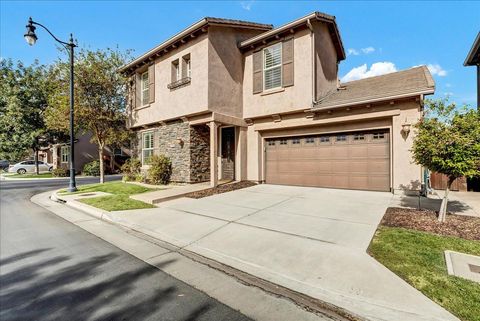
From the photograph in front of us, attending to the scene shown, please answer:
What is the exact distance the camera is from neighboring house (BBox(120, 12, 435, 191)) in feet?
30.0

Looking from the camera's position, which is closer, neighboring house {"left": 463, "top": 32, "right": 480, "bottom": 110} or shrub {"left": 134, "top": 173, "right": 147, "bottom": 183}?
neighboring house {"left": 463, "top": 32, "right": 480, "bottom": 110}

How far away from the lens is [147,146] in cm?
1447

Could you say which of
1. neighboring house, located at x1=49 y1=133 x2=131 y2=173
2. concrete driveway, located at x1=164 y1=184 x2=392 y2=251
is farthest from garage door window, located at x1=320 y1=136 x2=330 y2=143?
neighboring house, located at x1=49 y1=133 x2=131 y2=173

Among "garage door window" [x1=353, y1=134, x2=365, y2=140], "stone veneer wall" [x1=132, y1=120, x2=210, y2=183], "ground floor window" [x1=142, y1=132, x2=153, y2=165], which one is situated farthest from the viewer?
"ground floor window" [x1=142, y1=132, x2=153, y2=165]

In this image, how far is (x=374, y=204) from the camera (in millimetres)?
7371

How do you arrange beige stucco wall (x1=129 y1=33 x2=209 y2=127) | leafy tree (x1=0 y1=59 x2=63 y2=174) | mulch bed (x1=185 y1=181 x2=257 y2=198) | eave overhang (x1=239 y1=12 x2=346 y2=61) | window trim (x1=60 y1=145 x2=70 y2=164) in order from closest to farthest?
mulch bed (x1=185 y1=181 x2=257 y2=198)
eave overhang (x1=239 y1=12 x2=346 y2=61)
beige stucco wall (x1=129 y1=33 x2=209 y2=127)
leafy tree (x1=0 y1=59 x2=63 y2=174)
window trim (x1=60 y1=145 x2=70 y2=164)

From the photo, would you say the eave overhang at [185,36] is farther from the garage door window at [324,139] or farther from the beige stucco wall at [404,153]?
the beige stucco wall at [404,153]

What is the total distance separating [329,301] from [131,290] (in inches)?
102

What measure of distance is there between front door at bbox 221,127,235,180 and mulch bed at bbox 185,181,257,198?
1.22m

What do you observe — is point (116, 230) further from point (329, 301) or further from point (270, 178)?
point (270, 178)

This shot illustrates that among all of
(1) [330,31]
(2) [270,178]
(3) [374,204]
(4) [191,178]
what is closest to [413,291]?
(3) [374,204]

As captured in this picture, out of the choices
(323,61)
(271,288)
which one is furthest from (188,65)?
(271,288)

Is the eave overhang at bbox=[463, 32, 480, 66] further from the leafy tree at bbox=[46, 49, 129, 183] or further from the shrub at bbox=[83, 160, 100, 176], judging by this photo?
the shrub at bbox=[83, 160, 100, 176]

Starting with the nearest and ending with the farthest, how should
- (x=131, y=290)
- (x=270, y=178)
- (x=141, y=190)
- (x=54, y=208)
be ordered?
(x=131, y=290) → (x=54, y=208) → (x=141, y=190) → (x=270, y=178)
